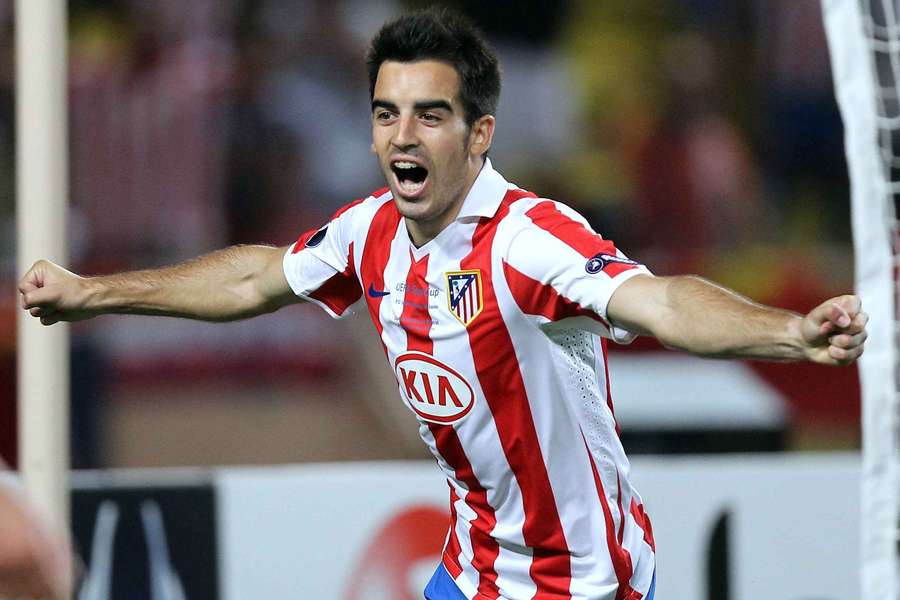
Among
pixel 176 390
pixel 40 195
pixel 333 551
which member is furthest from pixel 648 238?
pixel 40 195

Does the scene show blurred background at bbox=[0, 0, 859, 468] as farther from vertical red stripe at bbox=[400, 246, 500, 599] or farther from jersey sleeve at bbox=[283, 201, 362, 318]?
vertical red stripe at bbox=[400, 246, 500, 599]

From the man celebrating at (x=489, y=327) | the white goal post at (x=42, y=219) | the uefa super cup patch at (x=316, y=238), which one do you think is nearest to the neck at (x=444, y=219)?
the man celebrating at (x=489, y=327)

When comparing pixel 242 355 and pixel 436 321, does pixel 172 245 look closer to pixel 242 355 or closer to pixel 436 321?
pixel 242 355

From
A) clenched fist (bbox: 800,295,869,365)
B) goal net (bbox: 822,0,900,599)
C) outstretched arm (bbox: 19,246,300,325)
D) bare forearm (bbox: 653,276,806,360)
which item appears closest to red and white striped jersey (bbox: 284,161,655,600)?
bare forearm (bbox: 653,276,806,360)

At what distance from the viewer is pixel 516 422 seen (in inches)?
140

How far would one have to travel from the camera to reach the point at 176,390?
855cm

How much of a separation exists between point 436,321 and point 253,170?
584cm

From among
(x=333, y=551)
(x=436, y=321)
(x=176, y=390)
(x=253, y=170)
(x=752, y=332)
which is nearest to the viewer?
(x=752, y=332)

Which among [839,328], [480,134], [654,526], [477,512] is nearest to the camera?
[839,328]

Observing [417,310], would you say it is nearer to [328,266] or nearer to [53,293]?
[328,266]

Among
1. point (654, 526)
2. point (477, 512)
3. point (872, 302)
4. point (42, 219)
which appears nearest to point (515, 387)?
point (477, 512)

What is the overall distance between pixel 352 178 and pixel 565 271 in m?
6.23

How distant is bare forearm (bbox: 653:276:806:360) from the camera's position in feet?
A: 9.32

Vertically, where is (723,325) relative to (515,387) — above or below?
above
